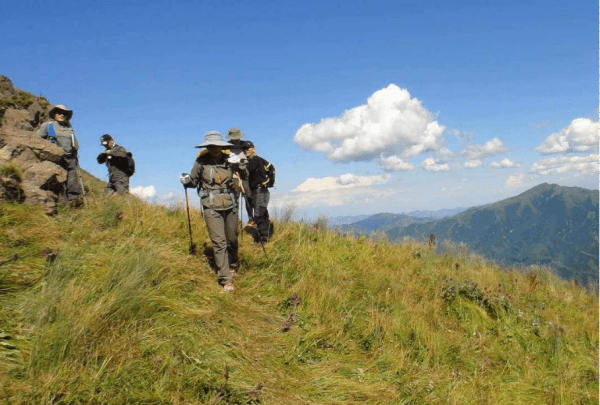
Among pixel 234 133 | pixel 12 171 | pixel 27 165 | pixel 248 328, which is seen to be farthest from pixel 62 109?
pixel 248 328

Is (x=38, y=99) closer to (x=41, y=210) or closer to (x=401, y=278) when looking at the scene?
(x=41, y=210)

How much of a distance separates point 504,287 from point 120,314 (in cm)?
895

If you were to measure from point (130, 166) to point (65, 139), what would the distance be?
2.18 meters

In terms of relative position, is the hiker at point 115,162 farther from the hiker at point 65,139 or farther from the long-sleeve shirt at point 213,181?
the long-sleeve shirt at point 213,181

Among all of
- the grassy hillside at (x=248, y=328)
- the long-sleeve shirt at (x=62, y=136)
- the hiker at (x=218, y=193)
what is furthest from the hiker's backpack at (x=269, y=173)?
the long-sleeve shirt at (x=62, y=136)

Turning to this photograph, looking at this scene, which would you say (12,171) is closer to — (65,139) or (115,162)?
(65,139)

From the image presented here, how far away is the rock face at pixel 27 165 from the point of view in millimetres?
5957

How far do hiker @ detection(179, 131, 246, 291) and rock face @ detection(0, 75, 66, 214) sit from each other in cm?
296

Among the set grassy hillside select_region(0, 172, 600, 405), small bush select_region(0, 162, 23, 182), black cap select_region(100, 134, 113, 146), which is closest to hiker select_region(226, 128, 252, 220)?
grassy hillside select_region(0, 172, 600, 405)

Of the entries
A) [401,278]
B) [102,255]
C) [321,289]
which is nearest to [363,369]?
[321,289]

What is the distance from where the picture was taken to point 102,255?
4.66m

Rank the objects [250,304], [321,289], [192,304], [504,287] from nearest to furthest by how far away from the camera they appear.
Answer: [192,304], [250,304], [321,289], [504,287]

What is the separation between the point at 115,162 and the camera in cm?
970

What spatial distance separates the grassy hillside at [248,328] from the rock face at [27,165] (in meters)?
0.38
